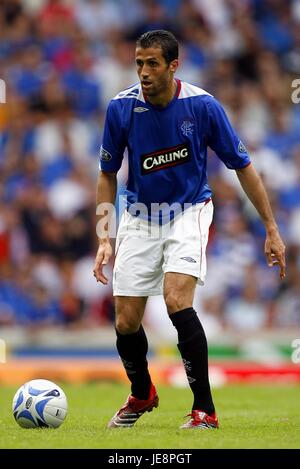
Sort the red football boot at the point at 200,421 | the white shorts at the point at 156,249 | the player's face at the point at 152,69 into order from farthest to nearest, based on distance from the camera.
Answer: the white shorts at the point at 156,249 → the player's face at the point at 152,69 → the red football boot at the point at 200,421

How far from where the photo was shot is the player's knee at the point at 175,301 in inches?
292

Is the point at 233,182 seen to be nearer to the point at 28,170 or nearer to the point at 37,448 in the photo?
the point at 28,170

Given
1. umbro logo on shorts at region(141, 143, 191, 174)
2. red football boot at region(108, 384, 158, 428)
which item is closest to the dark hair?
umbro logo on shorts at region(141, 143, 191, 174)

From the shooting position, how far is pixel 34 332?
49.6 feet

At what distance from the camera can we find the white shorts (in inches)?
300

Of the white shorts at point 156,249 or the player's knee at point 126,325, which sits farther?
the player's knee at point 126,325

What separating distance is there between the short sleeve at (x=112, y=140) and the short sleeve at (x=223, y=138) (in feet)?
2.10

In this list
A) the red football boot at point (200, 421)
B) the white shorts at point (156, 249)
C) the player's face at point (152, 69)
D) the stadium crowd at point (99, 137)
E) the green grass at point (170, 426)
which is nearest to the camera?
the green grass at point (170, 426)

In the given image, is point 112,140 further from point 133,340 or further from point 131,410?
point 131,410

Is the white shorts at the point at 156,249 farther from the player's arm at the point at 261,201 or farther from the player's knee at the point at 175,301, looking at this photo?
the player's arm at the point at 261,201

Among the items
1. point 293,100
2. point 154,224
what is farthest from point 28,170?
point 154,224

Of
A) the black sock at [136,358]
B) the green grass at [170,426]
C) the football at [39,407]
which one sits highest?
the black sock at [136,358]

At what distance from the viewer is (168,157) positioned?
773 centimetres

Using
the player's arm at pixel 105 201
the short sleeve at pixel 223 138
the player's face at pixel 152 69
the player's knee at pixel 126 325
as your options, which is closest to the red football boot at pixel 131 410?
the player's knee at pixel 126 325
